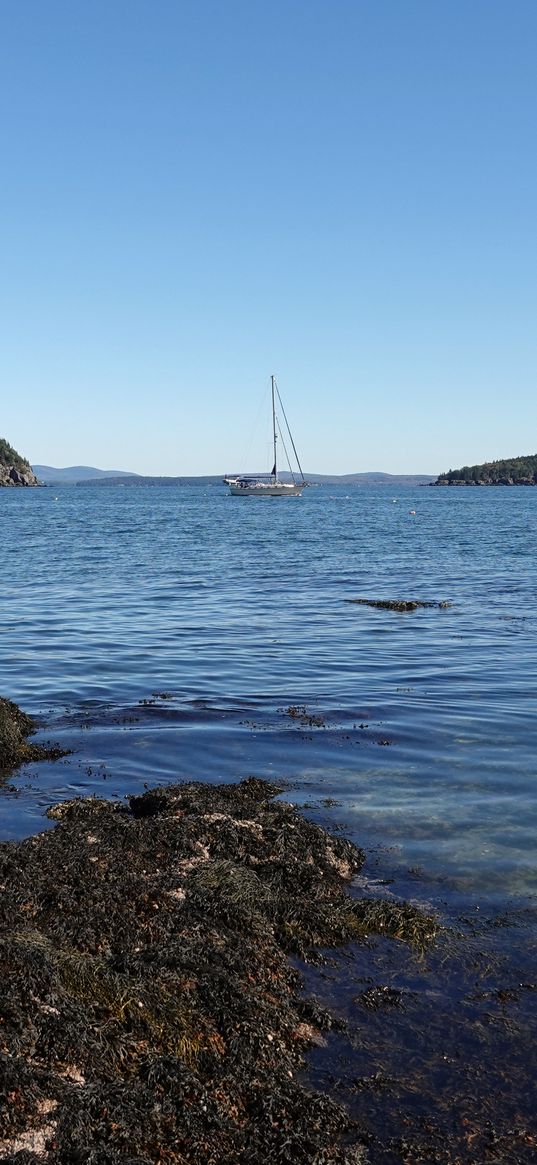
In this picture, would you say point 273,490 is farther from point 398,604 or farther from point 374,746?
point 374,746

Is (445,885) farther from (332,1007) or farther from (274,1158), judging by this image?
(274,1158)

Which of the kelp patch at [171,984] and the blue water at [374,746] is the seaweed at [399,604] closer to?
the blue water at [374,746]

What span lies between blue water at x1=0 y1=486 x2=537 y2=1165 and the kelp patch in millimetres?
384

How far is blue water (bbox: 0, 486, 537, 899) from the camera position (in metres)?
10.9

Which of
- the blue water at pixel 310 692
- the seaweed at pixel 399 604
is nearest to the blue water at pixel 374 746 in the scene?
the blue water at pixel 310 692

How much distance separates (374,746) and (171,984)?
7.67 m

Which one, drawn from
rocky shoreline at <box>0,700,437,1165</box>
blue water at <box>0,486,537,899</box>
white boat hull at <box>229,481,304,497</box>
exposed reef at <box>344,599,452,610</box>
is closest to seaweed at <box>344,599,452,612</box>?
exposed reef at <box>344,599,452,610</box>

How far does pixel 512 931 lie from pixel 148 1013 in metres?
3.37

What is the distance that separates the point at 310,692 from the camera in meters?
17.7

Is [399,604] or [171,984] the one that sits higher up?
[399,604]

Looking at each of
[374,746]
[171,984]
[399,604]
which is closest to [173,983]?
[171,984]

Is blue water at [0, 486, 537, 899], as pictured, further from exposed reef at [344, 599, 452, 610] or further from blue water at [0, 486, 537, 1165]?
exposed reef at [344, 599, 452, 610]

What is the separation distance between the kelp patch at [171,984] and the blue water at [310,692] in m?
1.32

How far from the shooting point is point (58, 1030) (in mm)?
5816
